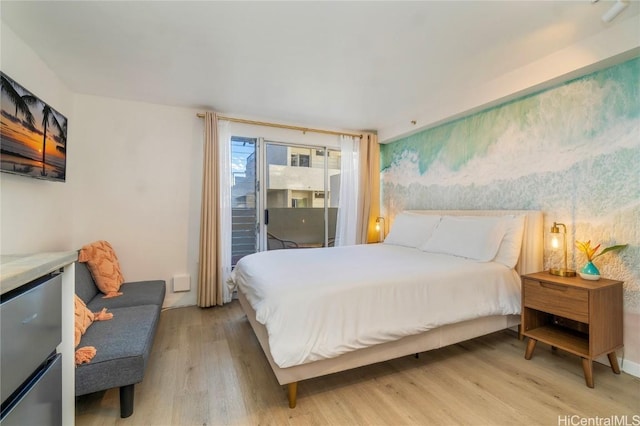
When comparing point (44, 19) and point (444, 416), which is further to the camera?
point (44, 19)

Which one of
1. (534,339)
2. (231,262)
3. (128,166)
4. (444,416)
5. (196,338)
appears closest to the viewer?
(444,416)

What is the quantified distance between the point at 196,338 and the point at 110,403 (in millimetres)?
878

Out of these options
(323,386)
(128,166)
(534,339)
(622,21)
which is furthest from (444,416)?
(128,166)

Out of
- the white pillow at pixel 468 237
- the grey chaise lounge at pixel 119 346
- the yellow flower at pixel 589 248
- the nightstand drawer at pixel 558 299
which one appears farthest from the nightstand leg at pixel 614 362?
the grey chaise lounge at pixel 119 346

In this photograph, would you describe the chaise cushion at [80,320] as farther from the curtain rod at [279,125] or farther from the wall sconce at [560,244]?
the wall sconce at [560,244]

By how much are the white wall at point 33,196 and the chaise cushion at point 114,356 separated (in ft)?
3.07

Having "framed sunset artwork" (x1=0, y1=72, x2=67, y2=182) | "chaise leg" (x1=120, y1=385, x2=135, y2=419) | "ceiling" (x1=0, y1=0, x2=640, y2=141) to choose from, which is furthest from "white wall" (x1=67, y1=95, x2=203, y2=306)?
"chaise leg" (x1=120, y1=385, x2=135, y2=419)

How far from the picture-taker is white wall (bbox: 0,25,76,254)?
190cm

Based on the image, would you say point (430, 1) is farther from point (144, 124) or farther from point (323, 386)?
point (144, 124)

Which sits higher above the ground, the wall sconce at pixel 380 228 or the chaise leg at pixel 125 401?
the wall sconce at pixel 380 228

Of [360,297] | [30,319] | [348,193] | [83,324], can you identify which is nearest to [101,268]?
[83,324]

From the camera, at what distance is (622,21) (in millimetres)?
1900

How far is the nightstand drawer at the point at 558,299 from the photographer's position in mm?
1860

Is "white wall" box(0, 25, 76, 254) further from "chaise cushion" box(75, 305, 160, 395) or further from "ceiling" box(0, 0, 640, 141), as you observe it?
"chaise cushion" box(75, 305, 160, 395)
